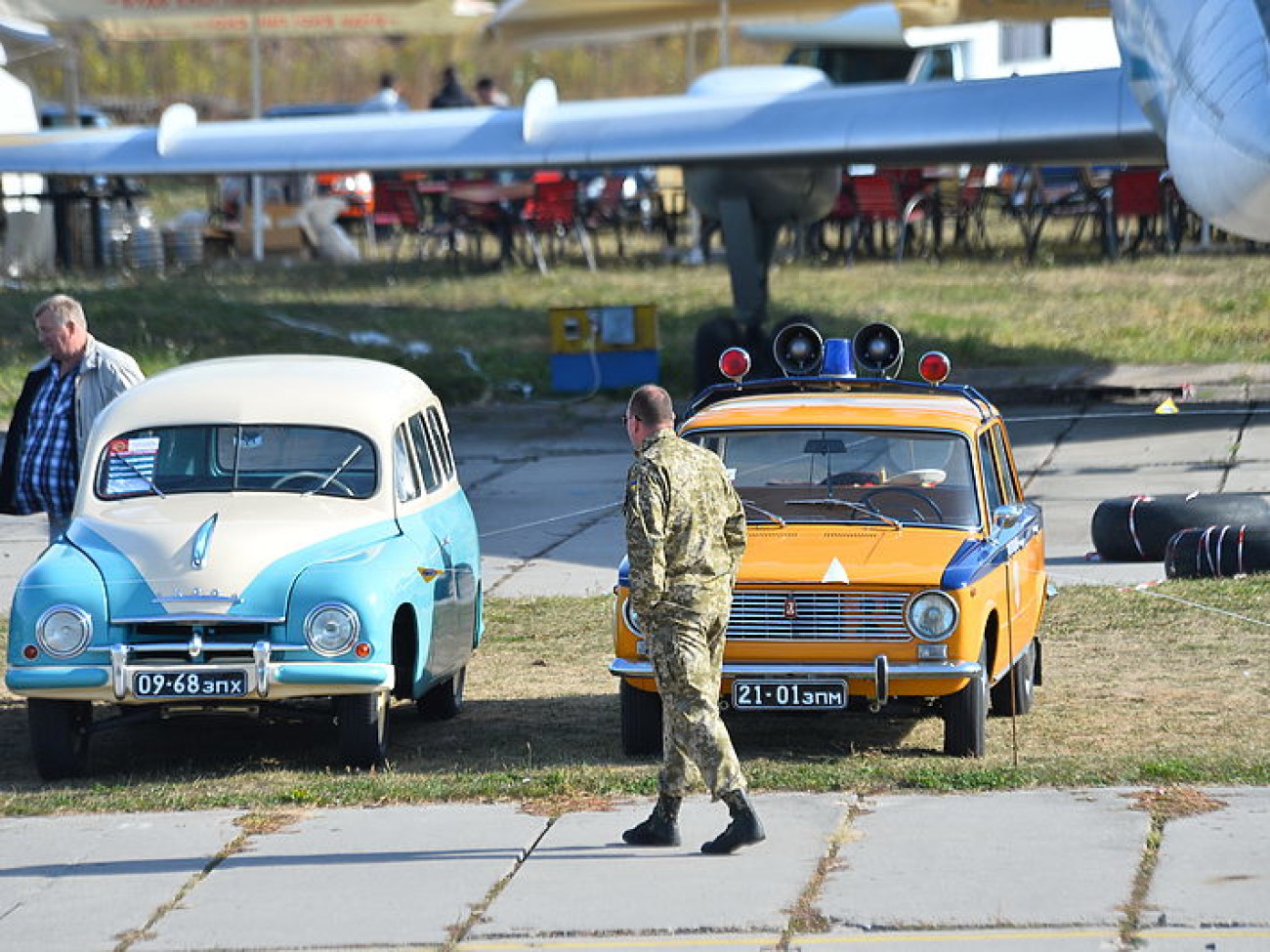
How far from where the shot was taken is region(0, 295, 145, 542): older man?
34.3 ft

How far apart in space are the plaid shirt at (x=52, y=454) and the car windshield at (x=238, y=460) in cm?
91

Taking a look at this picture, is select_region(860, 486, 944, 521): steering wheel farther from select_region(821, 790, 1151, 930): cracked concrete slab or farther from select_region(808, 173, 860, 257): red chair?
select_region(808, 173, 860, 257): red chair

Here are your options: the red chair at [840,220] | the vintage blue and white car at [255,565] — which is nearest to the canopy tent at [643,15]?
the red chair at [840,220]

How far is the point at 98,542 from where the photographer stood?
9.09m

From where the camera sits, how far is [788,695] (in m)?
8.50

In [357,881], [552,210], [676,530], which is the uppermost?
[676,530]

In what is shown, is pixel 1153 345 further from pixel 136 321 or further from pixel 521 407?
pixel 136 321

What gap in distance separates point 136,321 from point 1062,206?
1497 centimetres

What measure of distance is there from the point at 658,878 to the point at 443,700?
3327 millimetres

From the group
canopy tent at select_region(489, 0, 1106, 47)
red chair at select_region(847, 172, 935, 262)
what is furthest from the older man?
canopy tent at select_region(489, 0, 1106, 47)

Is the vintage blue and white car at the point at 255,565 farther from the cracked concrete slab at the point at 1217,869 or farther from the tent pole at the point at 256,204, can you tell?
the tent pole at the point at 256,204

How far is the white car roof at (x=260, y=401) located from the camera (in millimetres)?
9625

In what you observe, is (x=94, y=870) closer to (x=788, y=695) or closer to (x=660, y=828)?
(x=660, y=828)

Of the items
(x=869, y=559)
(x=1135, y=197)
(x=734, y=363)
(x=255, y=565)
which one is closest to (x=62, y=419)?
(x=255, y=565)
